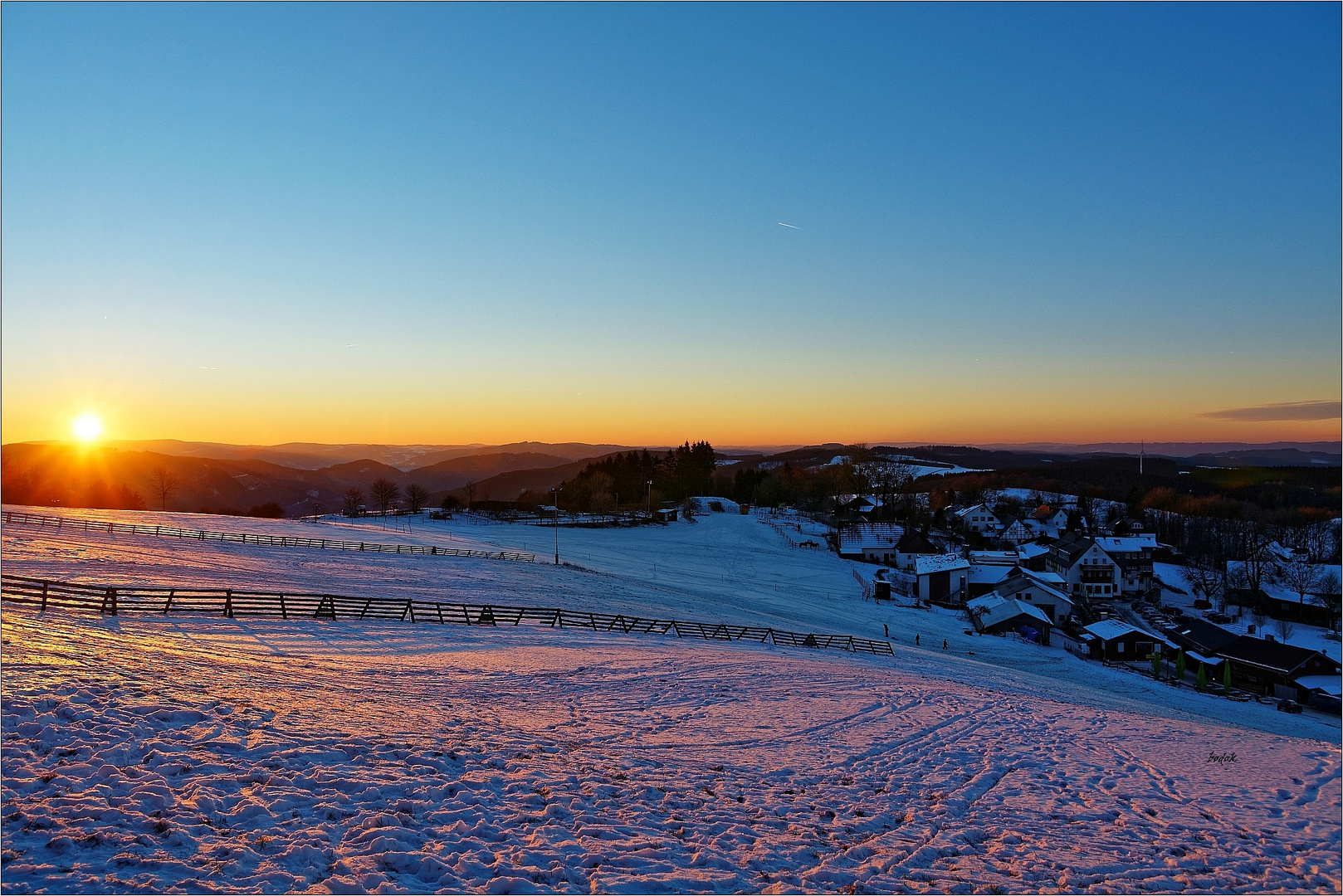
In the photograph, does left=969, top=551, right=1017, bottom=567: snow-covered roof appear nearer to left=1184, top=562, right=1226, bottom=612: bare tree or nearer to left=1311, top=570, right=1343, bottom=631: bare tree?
left=1184, top=562, right=1226, bottom=612: bare tree

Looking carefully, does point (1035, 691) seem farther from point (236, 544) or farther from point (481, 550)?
point (236, 544)

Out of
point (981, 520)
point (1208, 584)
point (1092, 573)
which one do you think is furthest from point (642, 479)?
point (1208, 584)

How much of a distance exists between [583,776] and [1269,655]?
50927 millimetres

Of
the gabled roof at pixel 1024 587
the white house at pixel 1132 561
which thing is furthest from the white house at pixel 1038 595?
the white house at pixel 1132 561

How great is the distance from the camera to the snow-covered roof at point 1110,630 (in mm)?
49219

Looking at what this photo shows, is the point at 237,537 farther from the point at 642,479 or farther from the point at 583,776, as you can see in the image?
the point at 642,479

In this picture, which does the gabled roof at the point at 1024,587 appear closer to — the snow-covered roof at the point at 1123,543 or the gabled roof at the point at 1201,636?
the gabled roof at the point at 1201,636

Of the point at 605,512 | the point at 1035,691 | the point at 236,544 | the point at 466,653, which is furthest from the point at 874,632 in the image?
the point at 605,512

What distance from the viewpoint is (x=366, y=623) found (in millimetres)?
27781

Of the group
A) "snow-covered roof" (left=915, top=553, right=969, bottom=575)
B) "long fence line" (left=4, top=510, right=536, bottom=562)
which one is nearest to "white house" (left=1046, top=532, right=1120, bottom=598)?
"snow-covered roof" (left=915, top=553, right=969, bottom=575)

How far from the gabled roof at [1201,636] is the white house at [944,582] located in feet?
54.9

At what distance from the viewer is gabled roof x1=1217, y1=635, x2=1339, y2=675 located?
41719 mm

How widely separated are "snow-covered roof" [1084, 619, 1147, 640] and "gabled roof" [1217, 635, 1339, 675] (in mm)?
5333

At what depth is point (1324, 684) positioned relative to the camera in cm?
4047
